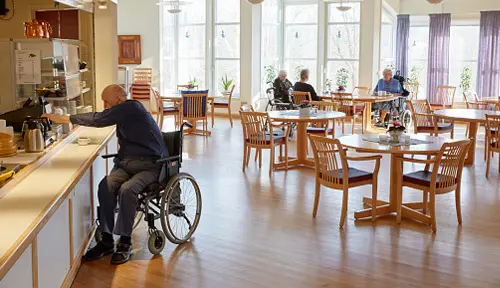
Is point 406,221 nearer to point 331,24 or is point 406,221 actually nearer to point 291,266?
point 291,266

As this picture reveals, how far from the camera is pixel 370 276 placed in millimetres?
4148

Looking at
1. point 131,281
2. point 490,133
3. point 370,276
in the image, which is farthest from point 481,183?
point 131,281

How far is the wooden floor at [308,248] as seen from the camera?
4109 mm

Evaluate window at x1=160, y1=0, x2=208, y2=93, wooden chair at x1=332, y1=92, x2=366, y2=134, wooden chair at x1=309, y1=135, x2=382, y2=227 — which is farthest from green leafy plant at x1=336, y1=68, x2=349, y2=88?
wooden chair at x1=309, y1=135, x2=382, y2=227

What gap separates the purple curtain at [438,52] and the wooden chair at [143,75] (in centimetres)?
654

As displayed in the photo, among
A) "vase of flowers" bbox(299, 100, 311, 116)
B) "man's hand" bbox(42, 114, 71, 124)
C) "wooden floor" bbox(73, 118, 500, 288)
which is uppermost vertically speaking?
"man's hand" bbox(42, 114, 71, 124)

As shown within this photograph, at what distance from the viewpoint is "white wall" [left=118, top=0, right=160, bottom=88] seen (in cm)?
1459

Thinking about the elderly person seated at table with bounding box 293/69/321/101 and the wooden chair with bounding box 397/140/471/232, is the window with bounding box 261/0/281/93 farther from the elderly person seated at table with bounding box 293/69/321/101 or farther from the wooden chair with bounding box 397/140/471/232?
the wooden chair with bounding box 397/140/471/232

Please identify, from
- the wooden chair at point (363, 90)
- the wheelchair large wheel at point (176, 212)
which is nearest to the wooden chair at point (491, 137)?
the wheelchair large wheel at point (176, 212)

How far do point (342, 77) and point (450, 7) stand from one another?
2850 millimetres

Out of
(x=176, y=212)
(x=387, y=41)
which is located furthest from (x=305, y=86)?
(x=176, y=212)

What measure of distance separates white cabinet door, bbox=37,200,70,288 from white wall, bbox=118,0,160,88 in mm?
11192

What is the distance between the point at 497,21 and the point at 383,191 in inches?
320

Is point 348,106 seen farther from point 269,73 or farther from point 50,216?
point 50,216
